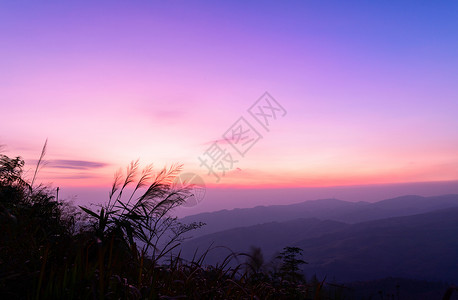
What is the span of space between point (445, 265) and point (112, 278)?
9251 inches

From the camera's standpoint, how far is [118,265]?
138 inches

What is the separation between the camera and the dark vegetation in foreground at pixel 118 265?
2584 millimetres

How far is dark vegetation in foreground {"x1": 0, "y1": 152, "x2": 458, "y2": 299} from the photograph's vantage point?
102 inches

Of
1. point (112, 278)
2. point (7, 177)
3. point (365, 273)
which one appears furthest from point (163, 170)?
point (365, 273)

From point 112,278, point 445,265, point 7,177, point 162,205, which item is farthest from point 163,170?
point 445,265

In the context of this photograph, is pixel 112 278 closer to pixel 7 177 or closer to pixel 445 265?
pixel 7 177

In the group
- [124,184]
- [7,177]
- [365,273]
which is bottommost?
[365,273]

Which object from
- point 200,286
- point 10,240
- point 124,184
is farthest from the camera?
point 124,184

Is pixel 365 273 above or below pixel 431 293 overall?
below

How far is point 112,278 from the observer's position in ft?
9.29

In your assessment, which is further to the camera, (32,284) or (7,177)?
(7,177)

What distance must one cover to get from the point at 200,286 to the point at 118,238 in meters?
1.70

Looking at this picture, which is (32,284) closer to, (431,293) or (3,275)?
(3,275)

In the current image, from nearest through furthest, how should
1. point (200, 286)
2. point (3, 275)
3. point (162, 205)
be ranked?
1. point (3, 275)
2. point (200, 286)
3. point (162, 205)
